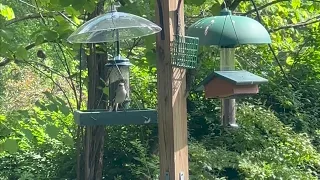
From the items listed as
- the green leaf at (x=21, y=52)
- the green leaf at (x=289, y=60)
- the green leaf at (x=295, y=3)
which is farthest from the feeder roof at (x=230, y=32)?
the green leaf at (x=289, y=60)

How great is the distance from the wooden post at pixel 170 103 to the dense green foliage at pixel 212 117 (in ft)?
5.54

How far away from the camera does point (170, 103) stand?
314cm

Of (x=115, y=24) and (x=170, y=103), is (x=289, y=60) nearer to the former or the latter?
(x=170, y=103)

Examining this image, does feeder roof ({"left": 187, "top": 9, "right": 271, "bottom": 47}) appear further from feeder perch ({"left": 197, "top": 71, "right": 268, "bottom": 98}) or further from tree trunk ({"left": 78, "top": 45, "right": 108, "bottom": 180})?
tree trunk ({"left": 78, "top": 45, "right": 108, "bottom": 180})

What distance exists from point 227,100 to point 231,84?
1.24ft

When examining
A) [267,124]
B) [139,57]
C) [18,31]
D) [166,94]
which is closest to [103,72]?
[139,57]

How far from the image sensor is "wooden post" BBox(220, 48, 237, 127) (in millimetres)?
3348

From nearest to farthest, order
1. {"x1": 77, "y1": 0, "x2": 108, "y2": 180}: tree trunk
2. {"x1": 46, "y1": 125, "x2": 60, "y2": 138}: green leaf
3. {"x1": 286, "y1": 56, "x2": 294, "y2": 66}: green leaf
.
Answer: {"x1": 46, "y1": 125, "x2": 60, "y2": 138}: green leaf
{"x1": 77, "y1": 0, "x2": 108, "y2": 180}: tree trunk
{"x1": 286, "y1": 56, "x2": 294, "y2": 66}: green leaf

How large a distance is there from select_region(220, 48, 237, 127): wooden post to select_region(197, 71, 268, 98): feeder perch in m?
0.15

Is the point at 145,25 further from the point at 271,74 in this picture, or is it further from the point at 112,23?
the point at 271,74

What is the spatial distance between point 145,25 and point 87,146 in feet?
9.15

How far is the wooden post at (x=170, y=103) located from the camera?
10.3ft

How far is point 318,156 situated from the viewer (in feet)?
19.9

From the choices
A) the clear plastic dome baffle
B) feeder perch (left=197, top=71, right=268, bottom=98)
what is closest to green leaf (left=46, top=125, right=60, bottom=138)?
the clear plastic dome baffle
